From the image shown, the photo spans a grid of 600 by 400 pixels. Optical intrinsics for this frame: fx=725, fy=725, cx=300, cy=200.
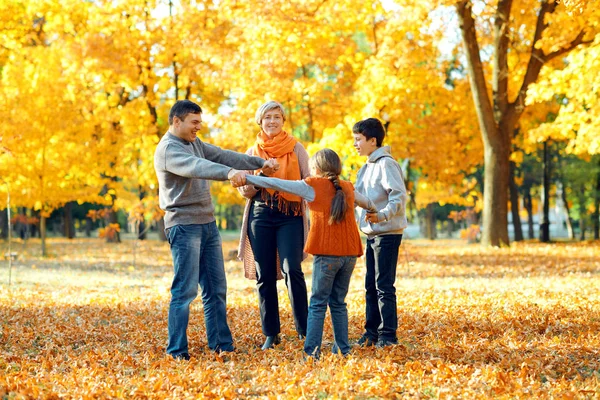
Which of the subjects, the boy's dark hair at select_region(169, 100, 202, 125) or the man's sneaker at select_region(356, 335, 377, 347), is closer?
the boy's dark hair at select_region(169, 100, 202, 125)

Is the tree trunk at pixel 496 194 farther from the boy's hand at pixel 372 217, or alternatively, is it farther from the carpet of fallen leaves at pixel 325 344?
the boy's hand at pixel 372 217

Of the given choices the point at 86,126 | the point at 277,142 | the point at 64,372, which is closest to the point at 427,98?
the point at 86,126

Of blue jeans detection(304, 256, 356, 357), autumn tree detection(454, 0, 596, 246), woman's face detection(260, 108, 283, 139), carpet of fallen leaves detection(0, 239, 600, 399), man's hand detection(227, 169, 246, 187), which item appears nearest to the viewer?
carpet of fallen leaves detection(0, 239, 600, 399)

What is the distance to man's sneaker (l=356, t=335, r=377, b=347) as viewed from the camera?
6073 mm

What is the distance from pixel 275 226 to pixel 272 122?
2.87ft

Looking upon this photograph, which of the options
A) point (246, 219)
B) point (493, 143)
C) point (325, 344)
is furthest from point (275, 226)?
point (493, 143)

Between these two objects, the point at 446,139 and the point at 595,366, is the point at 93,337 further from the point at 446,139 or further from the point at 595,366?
the point at 446,139


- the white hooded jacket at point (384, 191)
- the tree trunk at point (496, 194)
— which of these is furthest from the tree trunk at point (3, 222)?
the white hooded jacket at point (384, 191)

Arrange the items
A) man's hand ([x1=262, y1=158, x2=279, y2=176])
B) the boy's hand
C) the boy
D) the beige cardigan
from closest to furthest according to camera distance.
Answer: the boy's hand
man's hand ([x1=262, y1=158, x2=279, y2=176])
the boy
the beige cardigan

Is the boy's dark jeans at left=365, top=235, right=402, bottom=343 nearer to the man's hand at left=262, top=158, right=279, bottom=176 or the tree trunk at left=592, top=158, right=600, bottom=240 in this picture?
the man's hand at left=262, top=158, right=279, bottom=176

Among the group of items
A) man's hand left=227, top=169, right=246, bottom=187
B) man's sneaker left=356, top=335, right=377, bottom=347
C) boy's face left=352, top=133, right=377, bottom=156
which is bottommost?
man's sneaker left=356, top=335, right=377, bottom=347

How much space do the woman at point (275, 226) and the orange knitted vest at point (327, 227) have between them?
2.05 ft

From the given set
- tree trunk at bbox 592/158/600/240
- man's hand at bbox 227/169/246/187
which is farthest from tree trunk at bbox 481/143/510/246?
man's hand at bbox 227/169/246/187

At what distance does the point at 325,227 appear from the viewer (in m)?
5.34
